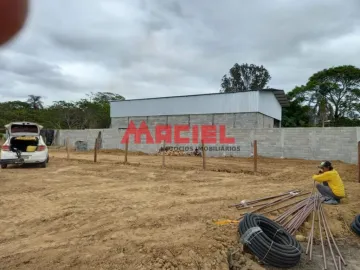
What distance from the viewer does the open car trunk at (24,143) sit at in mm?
11698

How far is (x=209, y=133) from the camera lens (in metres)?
18.8

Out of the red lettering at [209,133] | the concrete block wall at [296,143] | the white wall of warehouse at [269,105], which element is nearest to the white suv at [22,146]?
the concrete block wall at [296,143]

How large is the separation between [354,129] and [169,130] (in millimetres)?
10512

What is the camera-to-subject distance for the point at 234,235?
462 centimetres

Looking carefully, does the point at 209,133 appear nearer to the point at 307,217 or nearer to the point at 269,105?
the point at 269,105

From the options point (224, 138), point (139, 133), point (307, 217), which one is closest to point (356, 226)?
point (307, 217)

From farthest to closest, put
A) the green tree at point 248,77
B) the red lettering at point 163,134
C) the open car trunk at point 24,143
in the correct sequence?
the green tree at point 248,77 < the red lettering at point 163,134 < the open car trunk at point 24,143

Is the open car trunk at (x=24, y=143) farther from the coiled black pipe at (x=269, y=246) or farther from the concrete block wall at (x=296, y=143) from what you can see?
the coiled black pipe at (x=269, y=246)

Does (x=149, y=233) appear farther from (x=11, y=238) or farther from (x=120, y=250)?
(x=11, y=238)

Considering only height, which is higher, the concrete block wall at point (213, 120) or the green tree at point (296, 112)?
the green tree at point (296, 112)

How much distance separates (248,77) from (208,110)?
26.2m

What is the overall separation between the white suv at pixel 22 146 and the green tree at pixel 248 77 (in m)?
38.1

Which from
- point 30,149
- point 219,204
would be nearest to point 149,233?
point 219,204

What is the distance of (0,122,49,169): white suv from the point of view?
1137 cm
